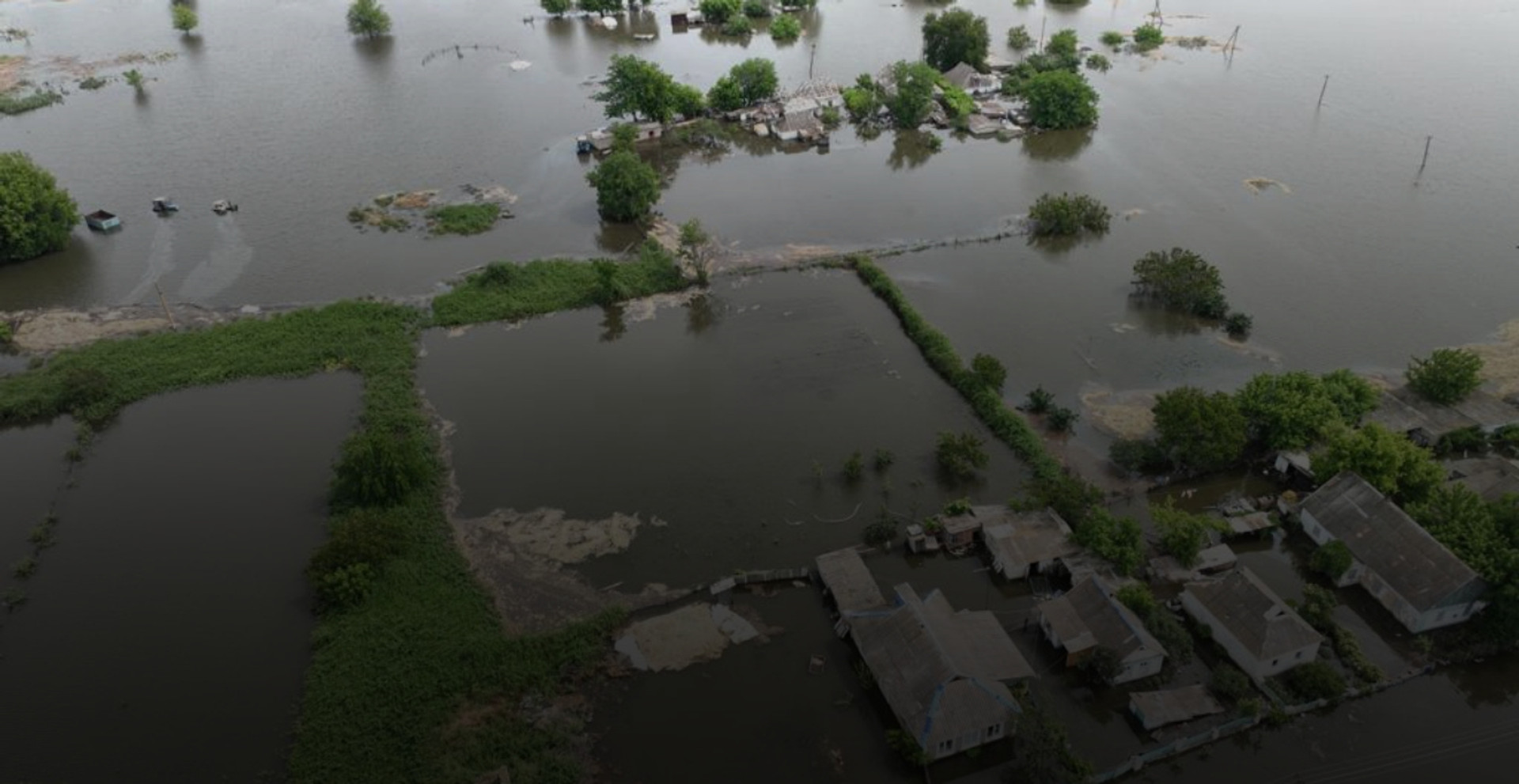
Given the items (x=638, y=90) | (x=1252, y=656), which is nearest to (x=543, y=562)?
(x=1252, y=656)


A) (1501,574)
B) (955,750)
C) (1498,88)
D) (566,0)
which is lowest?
(955,750)

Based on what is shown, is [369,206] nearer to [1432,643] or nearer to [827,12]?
[1432,643]

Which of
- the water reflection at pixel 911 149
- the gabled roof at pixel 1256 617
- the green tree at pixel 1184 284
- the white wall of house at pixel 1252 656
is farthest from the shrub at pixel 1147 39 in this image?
the white wall of house at pixel 1252 656

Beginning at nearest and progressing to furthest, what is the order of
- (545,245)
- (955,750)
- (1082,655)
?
(955,750) → (1082,655) → (545,245)

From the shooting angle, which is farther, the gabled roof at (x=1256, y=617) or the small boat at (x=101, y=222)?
the small boat at (x=101, y=222)

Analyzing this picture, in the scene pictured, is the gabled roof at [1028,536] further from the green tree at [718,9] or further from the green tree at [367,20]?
the green tree at [367,20]

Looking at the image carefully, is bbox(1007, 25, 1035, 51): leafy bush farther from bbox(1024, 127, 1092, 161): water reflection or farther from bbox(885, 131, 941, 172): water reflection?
bbox(885, 131, 941, 172): water reflection

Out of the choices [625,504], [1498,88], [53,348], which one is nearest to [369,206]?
[53,348]
